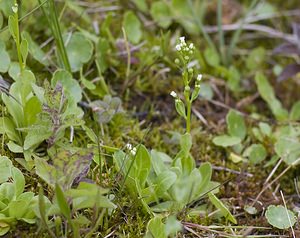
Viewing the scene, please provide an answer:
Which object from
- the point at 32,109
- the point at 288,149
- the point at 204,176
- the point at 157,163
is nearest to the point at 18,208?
the point at 32,109

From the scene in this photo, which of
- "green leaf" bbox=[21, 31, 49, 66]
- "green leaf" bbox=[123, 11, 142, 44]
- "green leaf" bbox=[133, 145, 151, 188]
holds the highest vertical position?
"green leaf" bbox=[21, 31, 49, 66]

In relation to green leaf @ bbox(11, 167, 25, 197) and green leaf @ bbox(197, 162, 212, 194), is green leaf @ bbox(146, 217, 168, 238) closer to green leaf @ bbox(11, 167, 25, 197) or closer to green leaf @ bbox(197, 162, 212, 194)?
green leaf @ bbox(197, 162, 212, 194)

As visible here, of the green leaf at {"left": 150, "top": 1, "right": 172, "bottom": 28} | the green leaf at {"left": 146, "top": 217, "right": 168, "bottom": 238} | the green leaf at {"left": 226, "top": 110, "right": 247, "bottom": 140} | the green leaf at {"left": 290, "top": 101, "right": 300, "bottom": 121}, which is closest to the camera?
the green leaf at {"left": 146, "top": 217, "right": 168, "bottom": 238}

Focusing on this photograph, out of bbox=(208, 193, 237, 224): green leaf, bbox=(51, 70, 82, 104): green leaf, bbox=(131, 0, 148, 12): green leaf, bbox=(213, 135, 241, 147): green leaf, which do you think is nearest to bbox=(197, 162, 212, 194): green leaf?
bbox=(208, 193, 237, 224): green leaf

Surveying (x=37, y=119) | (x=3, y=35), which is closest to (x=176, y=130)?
(x=37, y=119)

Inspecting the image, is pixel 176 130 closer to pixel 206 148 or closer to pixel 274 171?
pixel 206 148
